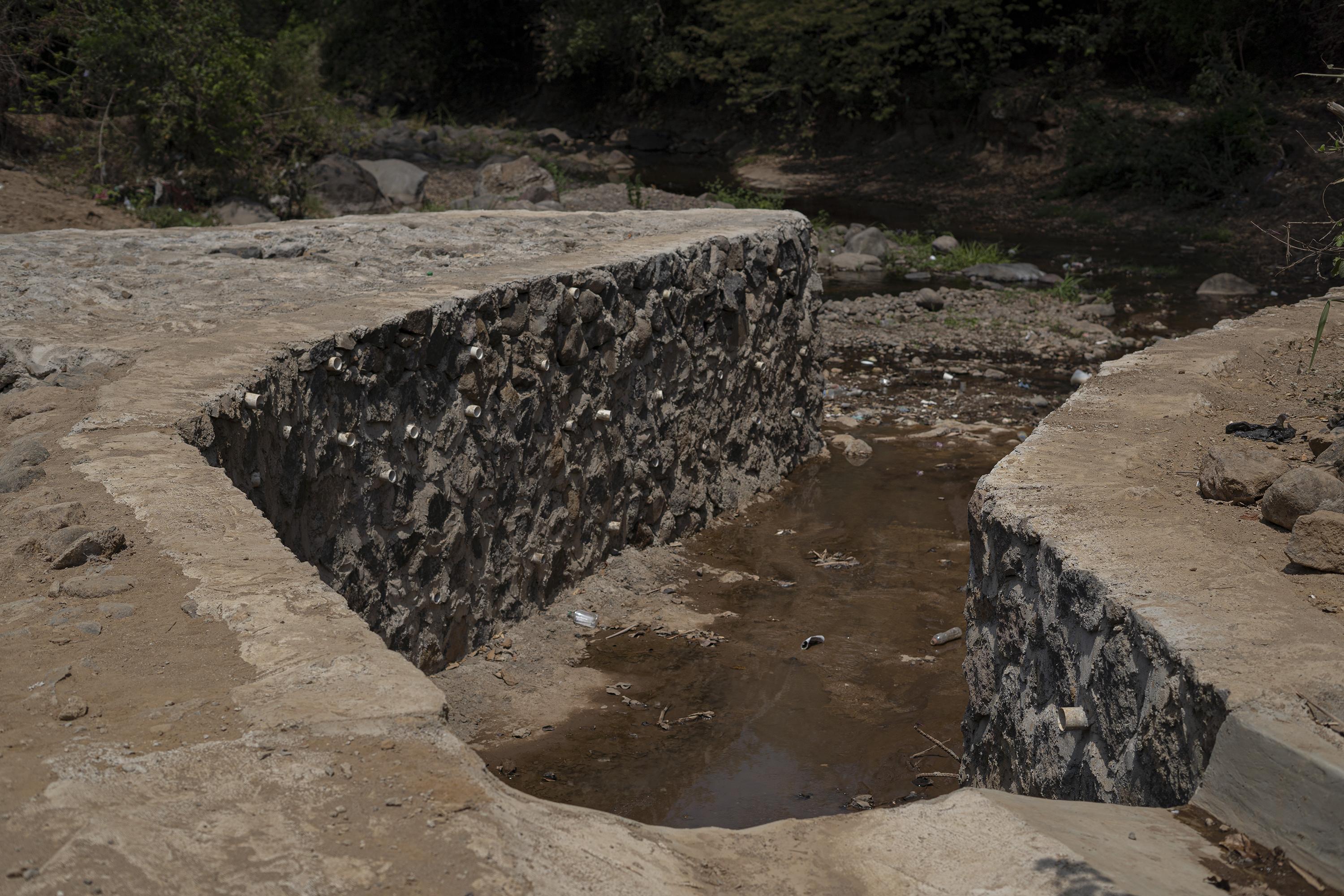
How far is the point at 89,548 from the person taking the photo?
2568 millimetres

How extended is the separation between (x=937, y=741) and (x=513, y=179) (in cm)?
1110

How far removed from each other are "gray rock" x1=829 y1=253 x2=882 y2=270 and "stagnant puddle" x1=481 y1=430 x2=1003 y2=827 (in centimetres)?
619

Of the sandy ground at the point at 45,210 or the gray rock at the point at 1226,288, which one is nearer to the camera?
the sandy ground at the point at 45,210

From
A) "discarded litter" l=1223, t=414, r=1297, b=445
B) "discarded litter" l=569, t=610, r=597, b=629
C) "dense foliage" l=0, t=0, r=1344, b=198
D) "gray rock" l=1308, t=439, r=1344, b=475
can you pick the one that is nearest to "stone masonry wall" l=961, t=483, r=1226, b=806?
"gray rock" l=1308, t=439, r=1344, b=475

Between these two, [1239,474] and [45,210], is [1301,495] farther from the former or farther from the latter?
[45,210]

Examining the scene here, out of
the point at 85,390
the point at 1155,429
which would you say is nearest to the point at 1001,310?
the point at 1155,429

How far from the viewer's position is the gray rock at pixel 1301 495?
116 inches

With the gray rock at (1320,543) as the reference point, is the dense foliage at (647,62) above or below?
above

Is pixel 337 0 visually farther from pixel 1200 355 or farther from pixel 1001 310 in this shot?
Answer: pixel 1200 355

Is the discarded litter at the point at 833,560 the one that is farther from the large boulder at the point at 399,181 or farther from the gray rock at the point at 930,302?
the large boulder at the point at 399,181

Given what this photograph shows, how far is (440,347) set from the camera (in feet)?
14.0

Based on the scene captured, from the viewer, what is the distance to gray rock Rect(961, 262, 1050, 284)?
11.8 meters

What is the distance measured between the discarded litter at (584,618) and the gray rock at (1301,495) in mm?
2792

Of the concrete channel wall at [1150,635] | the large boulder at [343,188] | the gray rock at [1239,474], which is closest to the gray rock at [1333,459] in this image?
the gray rock at [1239,474]
